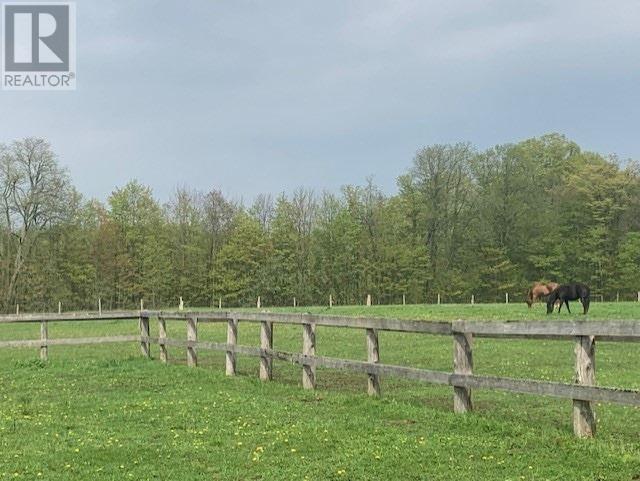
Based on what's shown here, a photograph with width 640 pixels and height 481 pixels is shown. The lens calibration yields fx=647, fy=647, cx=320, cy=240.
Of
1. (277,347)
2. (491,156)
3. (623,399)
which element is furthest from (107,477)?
(491,156)

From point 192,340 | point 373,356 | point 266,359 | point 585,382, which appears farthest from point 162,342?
point 585,382

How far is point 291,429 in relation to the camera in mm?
7633

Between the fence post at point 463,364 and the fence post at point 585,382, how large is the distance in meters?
1.59

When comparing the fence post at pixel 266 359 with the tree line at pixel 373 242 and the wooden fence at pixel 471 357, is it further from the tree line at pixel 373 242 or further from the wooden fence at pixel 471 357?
the tree line at pixel 373 242

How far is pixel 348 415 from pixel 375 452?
2.12 meters

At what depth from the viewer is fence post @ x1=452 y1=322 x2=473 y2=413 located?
8.32 meters

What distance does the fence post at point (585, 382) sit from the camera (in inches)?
271

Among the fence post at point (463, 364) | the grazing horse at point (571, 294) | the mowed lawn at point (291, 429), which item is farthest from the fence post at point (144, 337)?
the grazing horse at point (571, 294)

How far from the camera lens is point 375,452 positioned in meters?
6.46

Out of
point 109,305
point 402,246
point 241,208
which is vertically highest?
point 241,208

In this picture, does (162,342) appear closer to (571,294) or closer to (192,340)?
(192,340)

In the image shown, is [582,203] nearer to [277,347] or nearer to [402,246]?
[402,246]

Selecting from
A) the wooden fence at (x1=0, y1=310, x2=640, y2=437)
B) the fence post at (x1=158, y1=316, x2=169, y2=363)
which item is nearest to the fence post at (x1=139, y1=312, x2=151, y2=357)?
the fence post at (x1=158, y1=316, x2=169, y2=363)

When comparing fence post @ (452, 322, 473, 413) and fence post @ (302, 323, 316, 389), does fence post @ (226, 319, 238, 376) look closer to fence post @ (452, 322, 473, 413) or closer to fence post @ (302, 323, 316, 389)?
fence post @ (302, 323, 316, 389)
